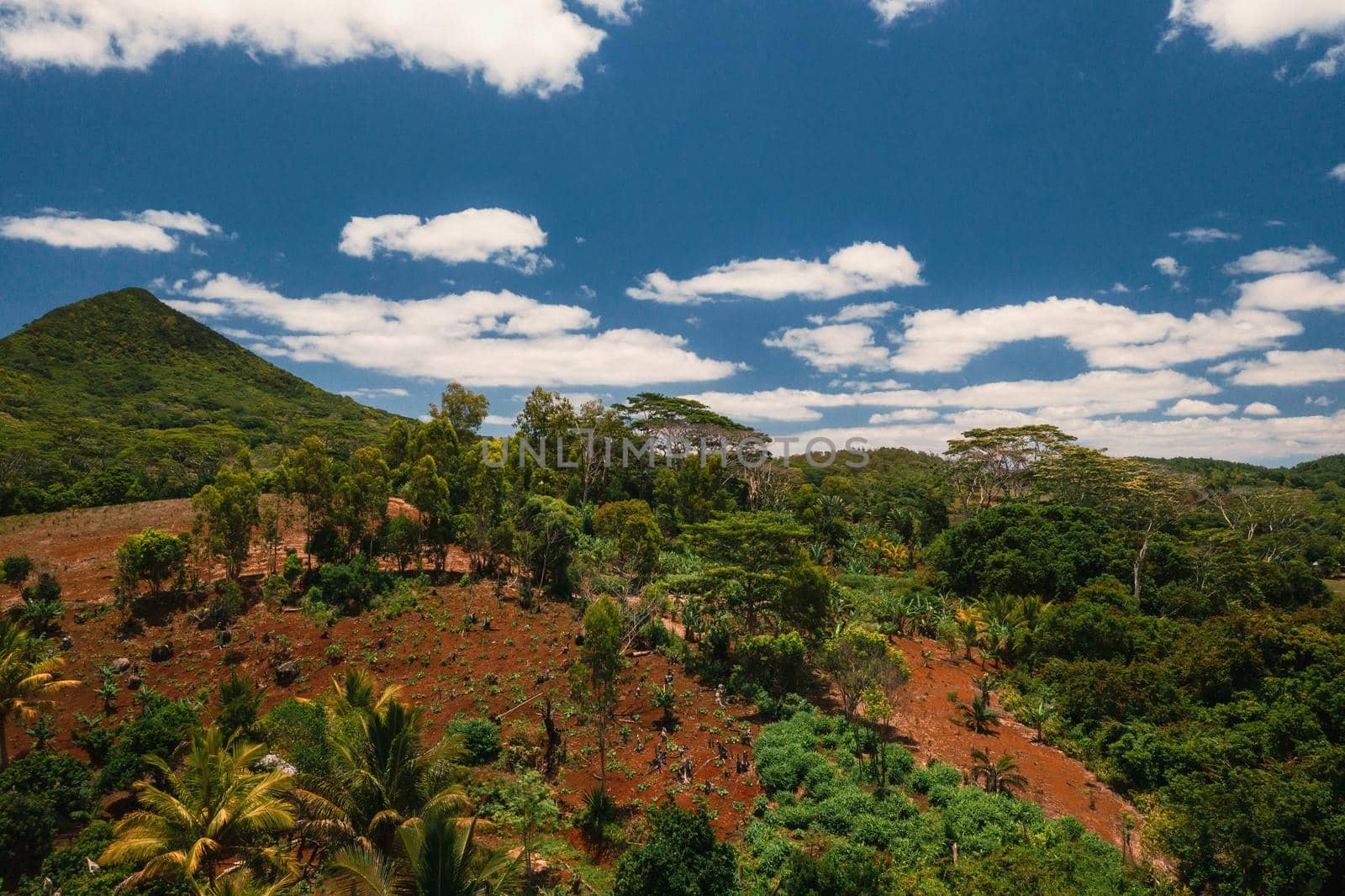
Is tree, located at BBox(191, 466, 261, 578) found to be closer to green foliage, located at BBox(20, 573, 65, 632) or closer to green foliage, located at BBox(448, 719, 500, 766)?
green foliage, located at BBox(20, 573, 65, 632)

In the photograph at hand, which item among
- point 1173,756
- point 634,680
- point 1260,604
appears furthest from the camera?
point 1260,604

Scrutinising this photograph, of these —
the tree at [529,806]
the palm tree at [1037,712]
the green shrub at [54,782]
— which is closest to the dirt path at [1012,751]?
the palm tree at [1037,712]

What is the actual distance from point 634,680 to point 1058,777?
45.0 feet

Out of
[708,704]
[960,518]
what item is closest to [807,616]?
[708,704]

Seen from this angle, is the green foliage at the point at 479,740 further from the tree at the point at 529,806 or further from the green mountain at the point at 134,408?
the green mountain at the point at 134,408

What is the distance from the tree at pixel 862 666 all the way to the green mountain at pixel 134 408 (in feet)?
131

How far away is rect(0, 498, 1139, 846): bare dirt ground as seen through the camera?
16188mm

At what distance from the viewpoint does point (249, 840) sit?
38.9 feet

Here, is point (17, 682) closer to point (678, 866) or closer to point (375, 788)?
point (375, 788)

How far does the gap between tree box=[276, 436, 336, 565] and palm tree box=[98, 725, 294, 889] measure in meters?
15.9

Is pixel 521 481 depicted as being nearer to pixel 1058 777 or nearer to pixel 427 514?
pixel 427 514

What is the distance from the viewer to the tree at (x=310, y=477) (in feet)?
85.0

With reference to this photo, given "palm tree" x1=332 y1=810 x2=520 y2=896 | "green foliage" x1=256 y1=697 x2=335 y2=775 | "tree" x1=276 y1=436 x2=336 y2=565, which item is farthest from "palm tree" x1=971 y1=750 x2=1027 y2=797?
"tree" x1=276 y1=436 x2=336 y2=565

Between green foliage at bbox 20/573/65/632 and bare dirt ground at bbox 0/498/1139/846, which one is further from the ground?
green foliage at bbox 20/573/65/632
